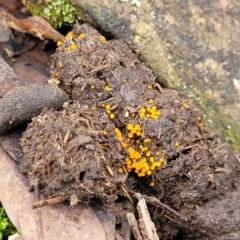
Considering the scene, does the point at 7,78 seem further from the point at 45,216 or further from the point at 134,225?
the point at 134,225

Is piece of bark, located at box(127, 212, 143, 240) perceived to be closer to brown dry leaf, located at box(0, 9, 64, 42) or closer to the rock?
the rock

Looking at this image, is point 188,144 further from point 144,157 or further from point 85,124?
point 85,124

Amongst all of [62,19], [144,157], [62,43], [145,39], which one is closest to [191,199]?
[144,157]

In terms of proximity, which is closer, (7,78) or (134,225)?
(134,225)

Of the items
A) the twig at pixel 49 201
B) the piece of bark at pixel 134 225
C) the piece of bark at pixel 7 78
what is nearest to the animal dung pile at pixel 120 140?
the twig at pixel 49 201

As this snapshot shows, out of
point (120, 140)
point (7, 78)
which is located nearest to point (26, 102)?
point (7, 78)
